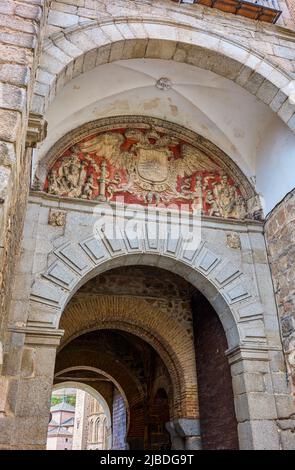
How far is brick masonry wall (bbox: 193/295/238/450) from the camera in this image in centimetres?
511

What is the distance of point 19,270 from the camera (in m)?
4.42

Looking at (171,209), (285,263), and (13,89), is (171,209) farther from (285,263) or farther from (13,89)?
(13,89)

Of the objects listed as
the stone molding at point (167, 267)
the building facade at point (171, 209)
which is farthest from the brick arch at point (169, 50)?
the stone molding at point (167, 267)

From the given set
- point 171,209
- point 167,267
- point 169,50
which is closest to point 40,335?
point 167,267

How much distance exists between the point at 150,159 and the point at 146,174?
0.29 metres

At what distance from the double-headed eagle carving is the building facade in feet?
0.07

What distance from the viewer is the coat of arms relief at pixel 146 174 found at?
17.9ft

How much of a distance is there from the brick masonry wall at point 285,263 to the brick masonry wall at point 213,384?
0.84 m

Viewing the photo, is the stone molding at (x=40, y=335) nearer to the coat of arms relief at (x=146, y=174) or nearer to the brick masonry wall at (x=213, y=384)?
the coat of arms relief at (x=146, y=174)

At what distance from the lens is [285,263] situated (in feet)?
16.6

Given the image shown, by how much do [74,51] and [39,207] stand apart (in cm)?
176

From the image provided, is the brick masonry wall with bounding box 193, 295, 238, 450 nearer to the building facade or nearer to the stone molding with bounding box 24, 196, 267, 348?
the building facade
